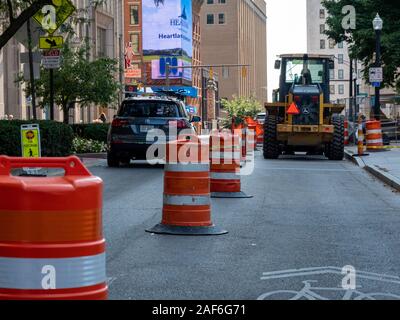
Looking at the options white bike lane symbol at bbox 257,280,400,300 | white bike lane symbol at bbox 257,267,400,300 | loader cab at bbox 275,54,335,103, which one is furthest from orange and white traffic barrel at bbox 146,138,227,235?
loader cab at bbox 275,54,335,103

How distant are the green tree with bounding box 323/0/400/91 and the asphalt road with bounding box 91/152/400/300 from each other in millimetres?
27320

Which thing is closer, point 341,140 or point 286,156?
point 341,140

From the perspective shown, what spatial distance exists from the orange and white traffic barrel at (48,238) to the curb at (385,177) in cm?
1325

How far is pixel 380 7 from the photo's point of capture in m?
44.7

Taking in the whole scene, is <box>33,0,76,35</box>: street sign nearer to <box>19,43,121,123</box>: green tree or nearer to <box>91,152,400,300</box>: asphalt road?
<box>91,152,400,300</box>: asphalt road

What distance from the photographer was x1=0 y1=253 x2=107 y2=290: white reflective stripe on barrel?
165 inches

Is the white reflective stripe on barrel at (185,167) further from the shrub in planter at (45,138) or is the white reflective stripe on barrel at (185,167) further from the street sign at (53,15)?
the street sign at (53,15)

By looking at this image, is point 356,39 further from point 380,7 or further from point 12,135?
point 12,135

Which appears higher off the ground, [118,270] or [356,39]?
[356,39]

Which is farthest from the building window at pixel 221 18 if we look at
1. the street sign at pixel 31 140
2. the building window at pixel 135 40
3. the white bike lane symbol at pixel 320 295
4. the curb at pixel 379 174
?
the white bike lane symbol at pixel 320 295

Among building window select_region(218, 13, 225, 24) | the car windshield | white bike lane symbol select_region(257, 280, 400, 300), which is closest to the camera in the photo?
white bike lane symbol select_region(257, 280, 400, 300)

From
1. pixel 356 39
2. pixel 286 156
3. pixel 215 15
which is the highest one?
pixel 215 15

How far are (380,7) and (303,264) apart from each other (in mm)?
38507

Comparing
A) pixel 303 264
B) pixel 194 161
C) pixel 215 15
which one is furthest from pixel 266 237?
pixel 215 15
